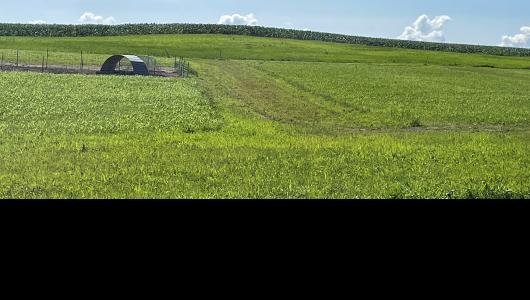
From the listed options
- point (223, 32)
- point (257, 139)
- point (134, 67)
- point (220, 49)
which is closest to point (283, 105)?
point (257, 139)

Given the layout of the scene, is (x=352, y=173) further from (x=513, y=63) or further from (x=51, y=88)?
(x=513, y=63)

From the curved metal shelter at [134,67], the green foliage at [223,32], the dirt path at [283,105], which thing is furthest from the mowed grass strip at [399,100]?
the green foliage at [223,32]

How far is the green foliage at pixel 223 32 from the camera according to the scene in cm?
6269

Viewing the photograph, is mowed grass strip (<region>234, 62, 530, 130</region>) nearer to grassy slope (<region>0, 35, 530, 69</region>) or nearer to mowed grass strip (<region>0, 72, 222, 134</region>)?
mowed grass strip (<region>0, 72, 222, 134</region>)

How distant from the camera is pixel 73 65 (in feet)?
124

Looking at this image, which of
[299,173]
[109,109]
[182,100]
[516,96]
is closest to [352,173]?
[299,173]

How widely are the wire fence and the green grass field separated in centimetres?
514

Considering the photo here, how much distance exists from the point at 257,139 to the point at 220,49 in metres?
43.6

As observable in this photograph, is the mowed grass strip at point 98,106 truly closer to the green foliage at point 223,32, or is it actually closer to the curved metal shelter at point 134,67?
the curved metal shelter at point 134,67

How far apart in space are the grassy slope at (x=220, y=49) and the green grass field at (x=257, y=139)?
22.9 m

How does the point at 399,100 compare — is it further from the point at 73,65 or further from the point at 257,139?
the point at 73,65

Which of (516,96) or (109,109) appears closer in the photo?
(109,109)
